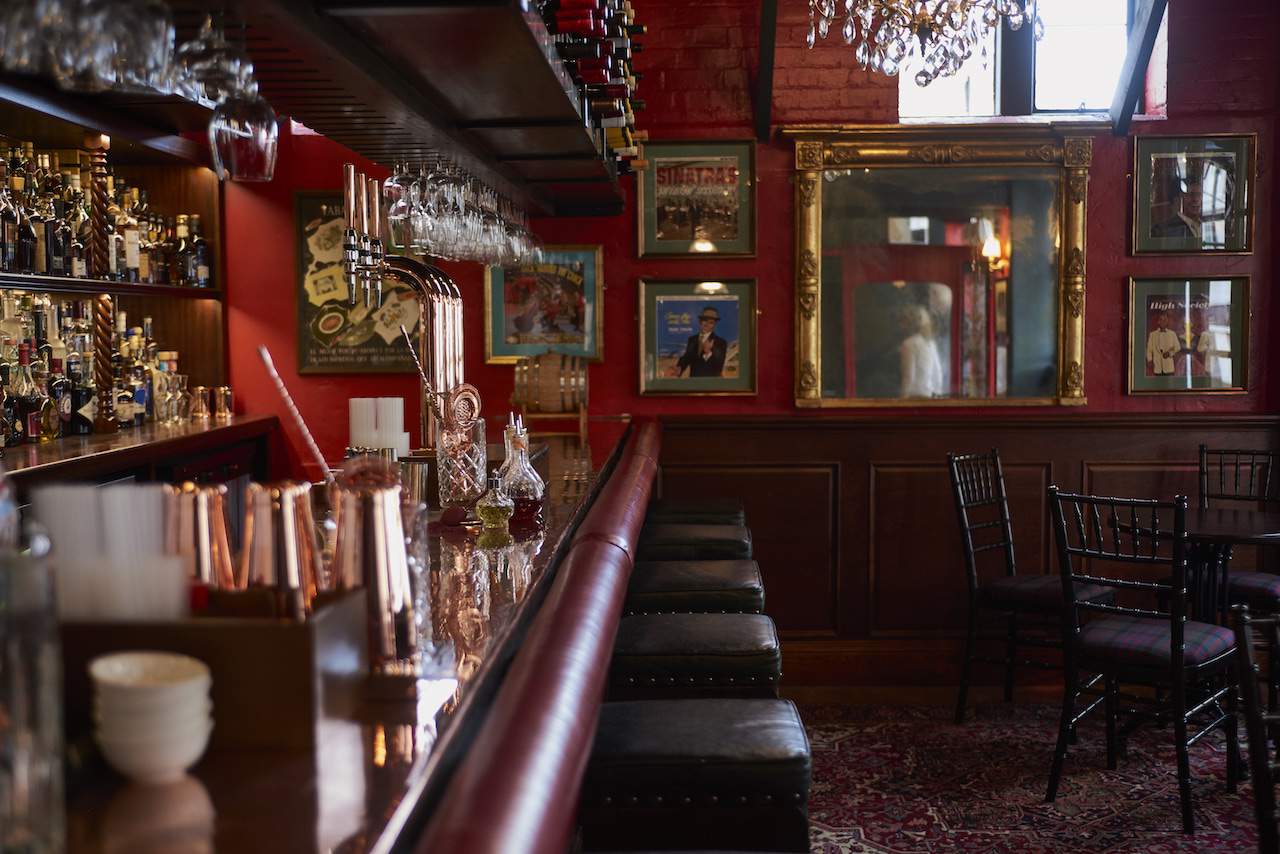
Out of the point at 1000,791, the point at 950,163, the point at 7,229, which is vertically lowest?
the point at 1000,791

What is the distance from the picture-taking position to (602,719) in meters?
2.18

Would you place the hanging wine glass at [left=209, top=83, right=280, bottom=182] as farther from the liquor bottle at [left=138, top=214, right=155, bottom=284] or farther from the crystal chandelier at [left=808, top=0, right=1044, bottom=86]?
the liquor bottle at [left=138, top=214, right=155, bottom=284]

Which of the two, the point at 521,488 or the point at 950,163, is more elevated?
the point at 950,163

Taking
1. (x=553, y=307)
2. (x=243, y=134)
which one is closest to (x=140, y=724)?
(x=243, y=134)

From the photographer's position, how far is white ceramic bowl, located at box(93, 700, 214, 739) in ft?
3.54

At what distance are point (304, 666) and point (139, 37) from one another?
817mm

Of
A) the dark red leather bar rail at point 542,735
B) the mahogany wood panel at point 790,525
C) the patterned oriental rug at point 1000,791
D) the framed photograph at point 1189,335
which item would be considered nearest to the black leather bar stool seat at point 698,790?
the dark red leather bar rail at point 542,735

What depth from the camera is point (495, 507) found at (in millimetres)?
2654

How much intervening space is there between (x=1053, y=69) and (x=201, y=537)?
18.1 ft

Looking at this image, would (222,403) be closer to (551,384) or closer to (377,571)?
(551,384)

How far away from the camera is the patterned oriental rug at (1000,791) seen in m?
3.83

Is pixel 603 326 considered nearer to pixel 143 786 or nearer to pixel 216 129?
pixel 216 129

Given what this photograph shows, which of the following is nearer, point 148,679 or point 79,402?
point 148,679

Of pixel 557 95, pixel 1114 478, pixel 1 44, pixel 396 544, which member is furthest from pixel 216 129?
pixel 1114 478
